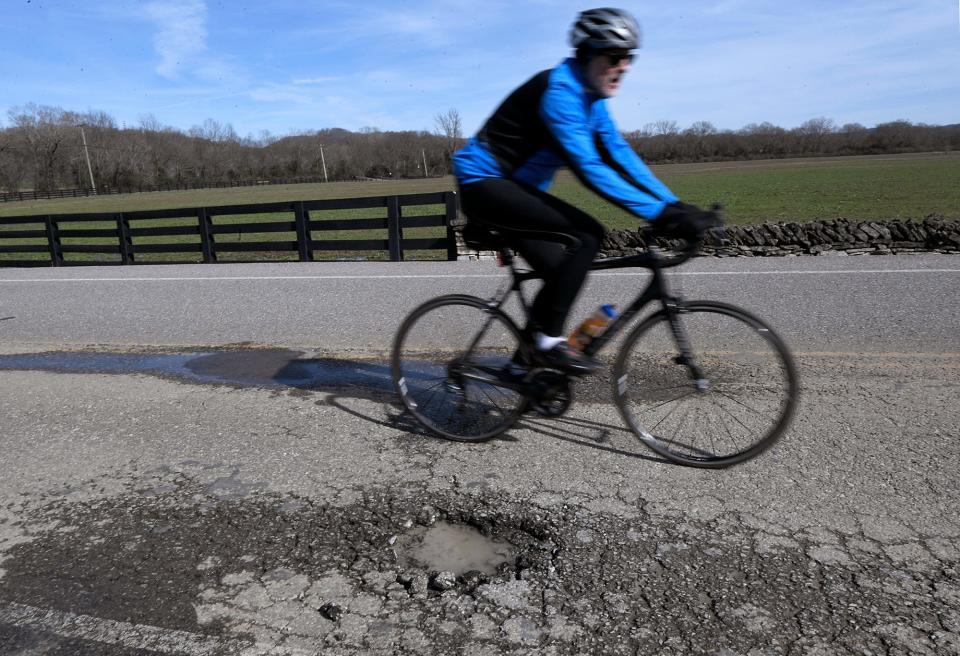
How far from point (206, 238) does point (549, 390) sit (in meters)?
13.0

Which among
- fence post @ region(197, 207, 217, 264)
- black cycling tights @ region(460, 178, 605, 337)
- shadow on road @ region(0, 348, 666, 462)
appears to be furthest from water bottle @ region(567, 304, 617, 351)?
fence post @ region(197, 207, 217, 264)

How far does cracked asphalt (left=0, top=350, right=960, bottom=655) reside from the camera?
7.14 feet

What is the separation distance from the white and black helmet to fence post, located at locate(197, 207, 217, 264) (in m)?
13.0

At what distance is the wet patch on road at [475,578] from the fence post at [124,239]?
45.0 ft

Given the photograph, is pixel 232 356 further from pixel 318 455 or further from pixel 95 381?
→ pixel 318 455

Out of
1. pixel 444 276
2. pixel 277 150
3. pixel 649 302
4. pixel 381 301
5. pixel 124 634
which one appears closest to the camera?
pixel 124 634

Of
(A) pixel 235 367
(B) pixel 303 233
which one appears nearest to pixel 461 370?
(A) pixel 235 367

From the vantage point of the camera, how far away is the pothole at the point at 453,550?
2578mm

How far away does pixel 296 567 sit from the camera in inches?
101

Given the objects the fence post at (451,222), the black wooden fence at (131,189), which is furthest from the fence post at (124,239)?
the black wooden fence at (131,189)

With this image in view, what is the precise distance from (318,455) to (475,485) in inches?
34.5

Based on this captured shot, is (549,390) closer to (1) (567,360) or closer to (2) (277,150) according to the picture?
(1) (567,360)

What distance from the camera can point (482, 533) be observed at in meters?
2.79

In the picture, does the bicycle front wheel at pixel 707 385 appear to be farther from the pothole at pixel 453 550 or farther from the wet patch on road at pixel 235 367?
the wet patch on road at pixel 235 367
